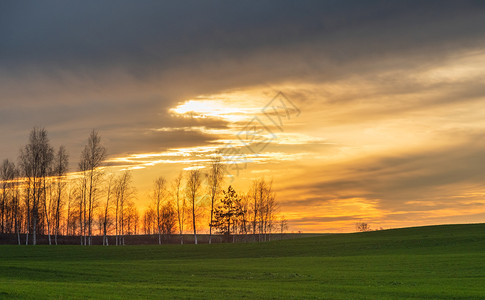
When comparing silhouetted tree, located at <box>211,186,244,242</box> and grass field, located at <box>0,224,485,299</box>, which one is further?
silhouetted tree, located at <box>211,186,244,242</box>

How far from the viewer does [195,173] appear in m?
117

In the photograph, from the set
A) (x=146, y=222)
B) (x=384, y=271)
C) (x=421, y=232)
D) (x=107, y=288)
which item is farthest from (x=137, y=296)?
(x=146, y=222)

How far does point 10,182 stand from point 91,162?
36.7 metres

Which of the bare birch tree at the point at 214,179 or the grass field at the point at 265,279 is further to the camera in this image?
the bare birch tree at the point at 214,179

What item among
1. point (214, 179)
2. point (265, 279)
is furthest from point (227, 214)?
point (265, 279)

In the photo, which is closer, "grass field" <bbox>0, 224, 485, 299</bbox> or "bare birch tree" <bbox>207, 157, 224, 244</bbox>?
"grass field" <bbox>0, 224, 485, 299</bbox>

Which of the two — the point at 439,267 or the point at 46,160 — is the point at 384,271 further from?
the point at 46,160

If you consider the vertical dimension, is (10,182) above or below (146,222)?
above

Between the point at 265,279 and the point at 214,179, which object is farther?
the point at 214,179

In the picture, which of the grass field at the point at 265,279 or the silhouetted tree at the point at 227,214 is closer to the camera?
the grass field at the point at 265,279

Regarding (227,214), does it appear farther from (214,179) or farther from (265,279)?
(265,279)

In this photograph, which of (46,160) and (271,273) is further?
(46,160)

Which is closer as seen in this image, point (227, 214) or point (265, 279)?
point (265, 279)

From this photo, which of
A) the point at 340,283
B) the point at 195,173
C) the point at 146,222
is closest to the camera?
the point at 340,283
